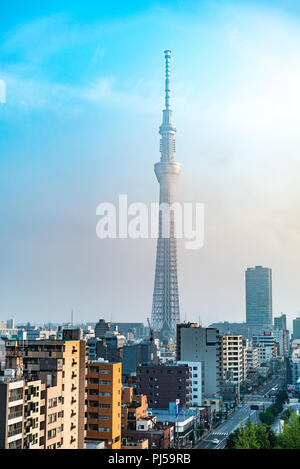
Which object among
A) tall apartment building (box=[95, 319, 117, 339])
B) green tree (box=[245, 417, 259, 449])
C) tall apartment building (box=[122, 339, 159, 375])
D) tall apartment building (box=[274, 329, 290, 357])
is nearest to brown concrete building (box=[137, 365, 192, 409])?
tall apartment building (box=[122, 339, 159, 375])

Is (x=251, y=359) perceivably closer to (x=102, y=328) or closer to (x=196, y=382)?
(x=102, y=328)

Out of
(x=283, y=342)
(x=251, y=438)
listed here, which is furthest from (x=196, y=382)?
(x=283, y=342)

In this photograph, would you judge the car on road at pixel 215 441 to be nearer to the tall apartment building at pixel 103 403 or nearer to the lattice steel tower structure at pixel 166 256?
the tall apartment building at pixel 103 403

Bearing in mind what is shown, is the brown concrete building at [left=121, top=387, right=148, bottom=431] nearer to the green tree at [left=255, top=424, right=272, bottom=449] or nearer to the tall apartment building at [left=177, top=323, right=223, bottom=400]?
the green tree at [left=255, top=424, right=272, bottom=449]

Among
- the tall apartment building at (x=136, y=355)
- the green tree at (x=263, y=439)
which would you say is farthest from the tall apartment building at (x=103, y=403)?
the tall apartment building at (x=136, y=355)

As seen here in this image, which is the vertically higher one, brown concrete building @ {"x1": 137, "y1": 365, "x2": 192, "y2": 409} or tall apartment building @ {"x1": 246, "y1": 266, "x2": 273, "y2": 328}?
tall apartment building @ {"x1": 246, "y1": 266, "x2": 273, "y2": 328}
